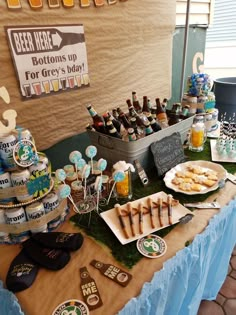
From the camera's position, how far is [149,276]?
62cm

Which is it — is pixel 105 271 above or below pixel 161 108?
below

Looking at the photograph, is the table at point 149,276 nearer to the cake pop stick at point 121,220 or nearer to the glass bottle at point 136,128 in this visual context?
the cake pop stick at point 121,220

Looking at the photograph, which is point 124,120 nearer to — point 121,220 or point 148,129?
point 148,129

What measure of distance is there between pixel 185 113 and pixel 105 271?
2.72 feet

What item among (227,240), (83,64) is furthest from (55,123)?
(227,240)

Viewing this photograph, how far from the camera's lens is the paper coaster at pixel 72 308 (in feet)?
1.74

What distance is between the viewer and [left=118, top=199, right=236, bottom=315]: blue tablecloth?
59 centimetres

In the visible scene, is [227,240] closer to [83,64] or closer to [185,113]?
[185,113]

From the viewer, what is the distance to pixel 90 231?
77 centimetres

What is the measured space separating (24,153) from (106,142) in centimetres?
39

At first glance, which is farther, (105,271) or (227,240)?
(227,240)

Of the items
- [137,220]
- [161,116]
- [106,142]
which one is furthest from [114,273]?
[161,116]

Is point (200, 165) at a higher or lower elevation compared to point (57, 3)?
lower

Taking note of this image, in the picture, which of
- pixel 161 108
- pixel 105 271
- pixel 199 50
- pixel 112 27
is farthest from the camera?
pixel 199 50
